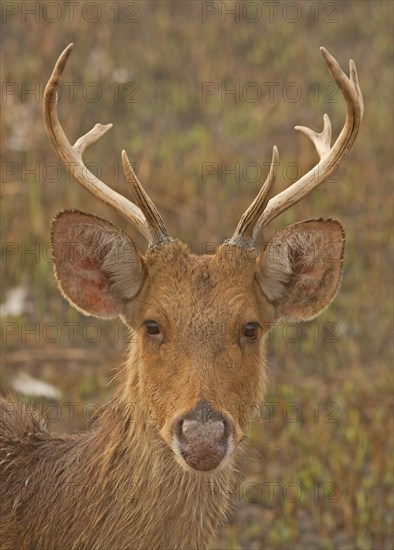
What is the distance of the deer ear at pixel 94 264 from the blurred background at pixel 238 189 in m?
1.07

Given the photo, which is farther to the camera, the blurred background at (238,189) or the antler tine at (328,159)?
the blurred background at (238,189)

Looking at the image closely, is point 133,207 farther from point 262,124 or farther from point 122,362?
point 262,124

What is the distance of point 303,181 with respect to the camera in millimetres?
5297

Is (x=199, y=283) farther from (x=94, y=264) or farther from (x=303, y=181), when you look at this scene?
(x=303, y=181)

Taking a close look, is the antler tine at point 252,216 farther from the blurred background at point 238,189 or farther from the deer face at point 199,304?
the blurred background at point 238,189

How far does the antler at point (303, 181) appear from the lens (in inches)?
201

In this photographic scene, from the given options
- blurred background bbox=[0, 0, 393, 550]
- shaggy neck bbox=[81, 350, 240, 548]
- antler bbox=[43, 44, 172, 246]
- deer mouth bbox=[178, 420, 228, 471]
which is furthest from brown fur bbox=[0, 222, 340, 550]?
blurred background bbox=[0, 0, 393, 550]

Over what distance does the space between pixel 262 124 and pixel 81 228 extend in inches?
318

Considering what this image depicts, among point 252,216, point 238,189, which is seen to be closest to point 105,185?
point 252,216

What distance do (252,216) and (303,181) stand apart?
13.8 inches

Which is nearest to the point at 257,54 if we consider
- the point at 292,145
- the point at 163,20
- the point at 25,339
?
the point at 163,20

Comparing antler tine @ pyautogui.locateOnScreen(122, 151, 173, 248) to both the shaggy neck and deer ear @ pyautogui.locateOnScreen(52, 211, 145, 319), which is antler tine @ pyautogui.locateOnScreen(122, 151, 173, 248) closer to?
deer ear @ pyautogui.locateOnScreen(52, 211, 145, 319)

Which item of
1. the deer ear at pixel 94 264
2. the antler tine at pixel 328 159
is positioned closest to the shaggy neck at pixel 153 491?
the deer ear at pixel 94 264

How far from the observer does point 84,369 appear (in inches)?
366
